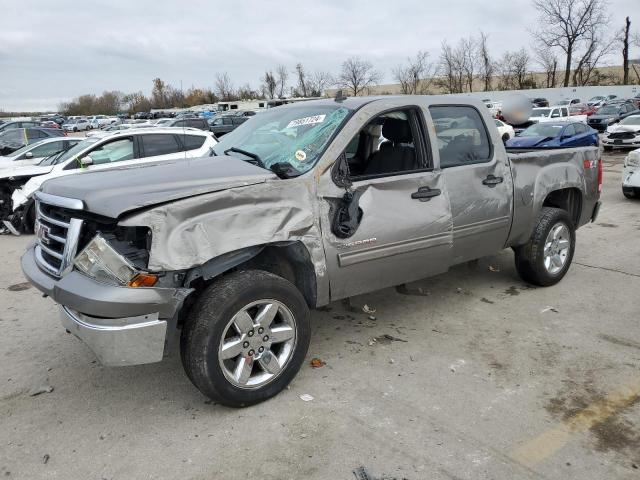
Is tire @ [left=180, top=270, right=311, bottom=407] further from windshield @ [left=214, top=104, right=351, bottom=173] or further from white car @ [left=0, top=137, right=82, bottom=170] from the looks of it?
white car @ [left=0, top=137, right=82, bottom=170]

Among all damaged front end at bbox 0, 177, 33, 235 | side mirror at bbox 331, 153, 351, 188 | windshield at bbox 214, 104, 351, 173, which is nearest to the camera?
side mirror at bbox 331, 153, 351, 188

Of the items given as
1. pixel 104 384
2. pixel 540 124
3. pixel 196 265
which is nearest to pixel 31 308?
pixel 104 384

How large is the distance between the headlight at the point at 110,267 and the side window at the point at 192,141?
23.2 ft

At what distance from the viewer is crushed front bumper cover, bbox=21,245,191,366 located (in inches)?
110

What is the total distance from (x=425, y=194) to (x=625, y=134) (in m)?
18.0

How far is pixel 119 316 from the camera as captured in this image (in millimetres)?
2822

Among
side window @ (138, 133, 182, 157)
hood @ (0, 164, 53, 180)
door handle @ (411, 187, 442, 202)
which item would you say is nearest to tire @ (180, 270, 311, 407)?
door handle @ (411, 187, 442, 202)

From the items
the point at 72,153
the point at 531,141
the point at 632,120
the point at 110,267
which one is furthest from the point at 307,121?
the point at 632,120

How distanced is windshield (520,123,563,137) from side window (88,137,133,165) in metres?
12.9

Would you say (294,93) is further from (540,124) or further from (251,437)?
(251,437)

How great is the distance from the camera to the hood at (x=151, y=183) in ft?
9.64

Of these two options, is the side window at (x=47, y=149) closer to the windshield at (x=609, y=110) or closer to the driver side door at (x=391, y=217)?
the driver side door at (x=391, y=217)

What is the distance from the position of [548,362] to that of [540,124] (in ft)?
50.5

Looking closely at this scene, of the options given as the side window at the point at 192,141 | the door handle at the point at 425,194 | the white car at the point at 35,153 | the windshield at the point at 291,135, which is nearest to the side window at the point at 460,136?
the door handle at the point at 425,194
